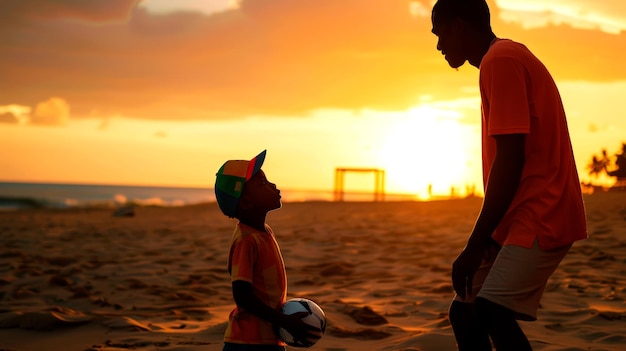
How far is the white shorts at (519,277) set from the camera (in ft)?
7.90

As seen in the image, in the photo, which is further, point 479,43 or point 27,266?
point 27,266

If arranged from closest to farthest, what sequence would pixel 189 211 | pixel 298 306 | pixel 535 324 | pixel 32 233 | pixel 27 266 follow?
pixel 298 306, pixel 535 324, pixel 27 266, pixel 32 233, pixel 189 211

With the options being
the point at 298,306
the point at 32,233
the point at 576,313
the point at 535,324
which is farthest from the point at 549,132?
the point at 32,233

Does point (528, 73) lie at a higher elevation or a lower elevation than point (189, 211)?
higher

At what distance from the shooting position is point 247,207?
3059mm

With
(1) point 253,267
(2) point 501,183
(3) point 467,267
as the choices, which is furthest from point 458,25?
(1) point 253,267

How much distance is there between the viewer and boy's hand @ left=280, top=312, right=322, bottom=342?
2846mm

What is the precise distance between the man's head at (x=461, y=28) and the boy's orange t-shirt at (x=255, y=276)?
1.20 m

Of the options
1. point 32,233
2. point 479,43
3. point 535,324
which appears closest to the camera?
point 479,43

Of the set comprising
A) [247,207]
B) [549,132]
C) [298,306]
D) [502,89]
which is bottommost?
[298,306]

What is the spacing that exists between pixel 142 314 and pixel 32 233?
26.6 feet

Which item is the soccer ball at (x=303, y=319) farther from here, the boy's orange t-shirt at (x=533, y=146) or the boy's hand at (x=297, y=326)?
the boy's orange t-shirt at (x=533, y=146)

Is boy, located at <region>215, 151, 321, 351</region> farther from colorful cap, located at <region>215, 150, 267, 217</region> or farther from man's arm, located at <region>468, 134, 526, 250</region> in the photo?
man's arm, located at <region>468, 134, 526, 250</region>

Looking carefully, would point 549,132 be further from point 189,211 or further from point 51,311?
point 189,211
